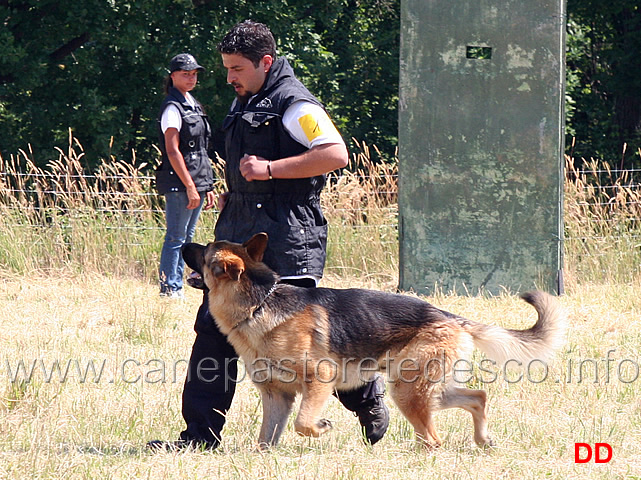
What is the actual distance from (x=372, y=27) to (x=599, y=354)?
14083 millimetres

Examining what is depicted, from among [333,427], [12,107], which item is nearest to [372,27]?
[12,107]

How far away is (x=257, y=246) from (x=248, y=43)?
3.08ft

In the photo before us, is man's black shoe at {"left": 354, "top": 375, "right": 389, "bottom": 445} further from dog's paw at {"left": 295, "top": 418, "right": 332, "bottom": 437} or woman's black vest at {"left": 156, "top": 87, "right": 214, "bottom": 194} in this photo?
woman's black vest at {"left": 156, "top": 87, "right": 214, "bottom": 194}

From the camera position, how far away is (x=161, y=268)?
27.3ft

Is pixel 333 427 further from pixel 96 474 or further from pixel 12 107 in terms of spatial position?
pixel 12 107

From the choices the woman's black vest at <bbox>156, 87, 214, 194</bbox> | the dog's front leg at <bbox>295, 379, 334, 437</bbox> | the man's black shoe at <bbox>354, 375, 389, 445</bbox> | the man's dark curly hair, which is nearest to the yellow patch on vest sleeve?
the man's dark curly hair

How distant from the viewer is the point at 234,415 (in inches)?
194

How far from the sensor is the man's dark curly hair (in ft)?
13.5

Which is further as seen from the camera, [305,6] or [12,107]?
[305,6]

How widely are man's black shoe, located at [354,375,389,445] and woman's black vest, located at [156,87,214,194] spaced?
13.5 feet

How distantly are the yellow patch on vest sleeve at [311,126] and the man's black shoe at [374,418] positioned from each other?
4.25ft

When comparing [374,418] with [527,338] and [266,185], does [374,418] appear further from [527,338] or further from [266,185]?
[266,185]

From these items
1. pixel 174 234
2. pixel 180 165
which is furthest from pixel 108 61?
pixel 180 165

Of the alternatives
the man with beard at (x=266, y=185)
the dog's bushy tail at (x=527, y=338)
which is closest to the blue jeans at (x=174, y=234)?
the man with beard at (x=266, y=185)
